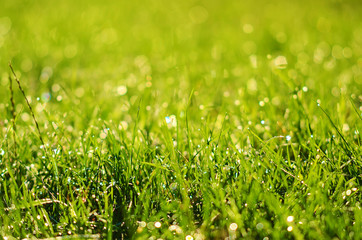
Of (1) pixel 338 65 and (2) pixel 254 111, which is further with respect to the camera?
(1) pixel 338 65

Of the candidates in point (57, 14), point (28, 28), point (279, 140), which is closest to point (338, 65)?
point (279, 140)

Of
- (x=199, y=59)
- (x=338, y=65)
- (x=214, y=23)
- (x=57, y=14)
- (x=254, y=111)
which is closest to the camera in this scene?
(x=254, y=111)

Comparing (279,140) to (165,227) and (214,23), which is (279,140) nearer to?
(165,227)

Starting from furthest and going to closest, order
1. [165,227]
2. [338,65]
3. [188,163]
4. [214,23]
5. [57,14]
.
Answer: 1. [214,23]
2. [57,14]
3. [338,65]
4. [188,163]
5. [165,227]

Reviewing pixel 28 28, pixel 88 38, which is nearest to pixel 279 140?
pixel 88 38

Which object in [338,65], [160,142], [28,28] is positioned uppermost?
[28,28]

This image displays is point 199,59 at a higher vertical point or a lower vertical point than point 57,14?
lower

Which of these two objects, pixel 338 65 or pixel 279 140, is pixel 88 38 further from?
pixel 279 140
